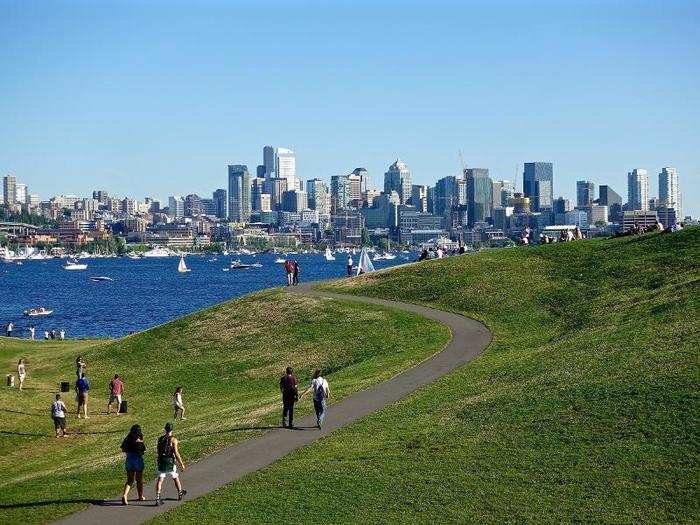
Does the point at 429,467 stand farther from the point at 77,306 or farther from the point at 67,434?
the point at 77,306

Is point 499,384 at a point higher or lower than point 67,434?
higher

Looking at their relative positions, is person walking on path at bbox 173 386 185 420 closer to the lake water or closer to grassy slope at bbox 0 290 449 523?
grassy slope at bbox 0 290 449 523

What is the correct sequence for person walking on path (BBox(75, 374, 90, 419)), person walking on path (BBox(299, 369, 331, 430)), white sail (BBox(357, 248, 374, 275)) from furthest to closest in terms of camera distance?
white sail (BBox(357, 248, 374, 275))
person walking on path (BBox(75, 374, 90, 419))
person walking on path (BBox(299, 369, 331, 430))

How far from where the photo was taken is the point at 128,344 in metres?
54.6

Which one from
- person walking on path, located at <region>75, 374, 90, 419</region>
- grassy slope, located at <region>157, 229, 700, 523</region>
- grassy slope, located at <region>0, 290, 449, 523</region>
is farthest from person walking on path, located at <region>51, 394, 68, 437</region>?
grassy slope, located at <region>157, 229, 700, 523</region>

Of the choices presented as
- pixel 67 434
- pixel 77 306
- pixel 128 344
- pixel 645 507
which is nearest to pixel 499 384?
pixel 645 507

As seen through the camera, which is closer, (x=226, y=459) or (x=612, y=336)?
(x=226, y=459)

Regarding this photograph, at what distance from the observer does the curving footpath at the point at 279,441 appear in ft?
73.3

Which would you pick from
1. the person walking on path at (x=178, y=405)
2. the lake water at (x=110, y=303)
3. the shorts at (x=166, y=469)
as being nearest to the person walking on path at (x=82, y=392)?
the person walking on path at (x=178, y=405)

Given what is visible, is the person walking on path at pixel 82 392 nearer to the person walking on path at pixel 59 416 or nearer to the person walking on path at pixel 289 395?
the person walking on path at pixel 59 416

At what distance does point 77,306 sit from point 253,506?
12404cm

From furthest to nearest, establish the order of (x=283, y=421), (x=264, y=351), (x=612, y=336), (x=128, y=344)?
(x=128, y=344) → (x=264, y=351) → (x=612, y=336) → (x=283, y=421)

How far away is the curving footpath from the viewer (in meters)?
22.3

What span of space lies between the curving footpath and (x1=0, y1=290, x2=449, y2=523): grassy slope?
77 centimetres
